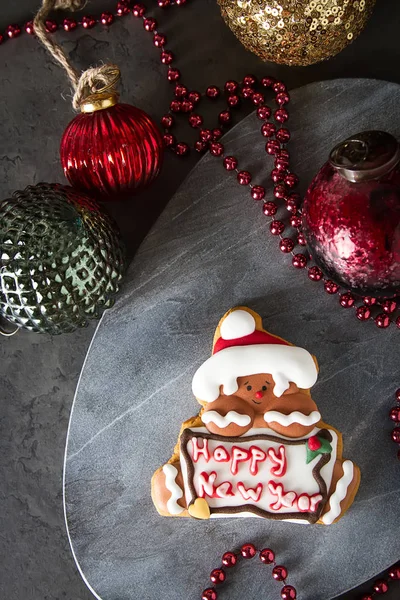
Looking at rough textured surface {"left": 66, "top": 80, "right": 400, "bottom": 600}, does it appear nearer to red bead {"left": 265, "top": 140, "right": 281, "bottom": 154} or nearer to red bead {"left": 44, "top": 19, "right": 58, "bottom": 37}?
red bead {"left": 265, "top": 140, "right": 281, "bottom": 154}

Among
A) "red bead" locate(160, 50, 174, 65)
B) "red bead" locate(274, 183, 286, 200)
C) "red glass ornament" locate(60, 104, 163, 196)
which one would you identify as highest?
"red bead" locate(160, 50, 174, 65)

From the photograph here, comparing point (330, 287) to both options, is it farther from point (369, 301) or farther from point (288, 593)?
point (288, 593)

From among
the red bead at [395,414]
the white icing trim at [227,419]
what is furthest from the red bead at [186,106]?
the red bead at [395,414]

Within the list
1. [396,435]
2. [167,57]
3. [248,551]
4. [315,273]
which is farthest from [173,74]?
[248,551]

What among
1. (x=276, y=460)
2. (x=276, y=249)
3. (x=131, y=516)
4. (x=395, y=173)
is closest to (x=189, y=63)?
(x=276, y=249)

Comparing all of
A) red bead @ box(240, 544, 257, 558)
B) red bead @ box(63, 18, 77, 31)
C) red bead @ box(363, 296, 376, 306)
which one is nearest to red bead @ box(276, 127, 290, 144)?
red bead @ box(363, 296, 376, 306)

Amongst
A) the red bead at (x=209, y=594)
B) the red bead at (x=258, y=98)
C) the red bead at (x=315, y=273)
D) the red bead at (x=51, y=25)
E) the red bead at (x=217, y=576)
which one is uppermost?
the red bead at (x=51, y=25)

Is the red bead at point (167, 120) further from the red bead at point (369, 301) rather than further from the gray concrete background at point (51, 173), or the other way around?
the red bead at point (369, 301)
